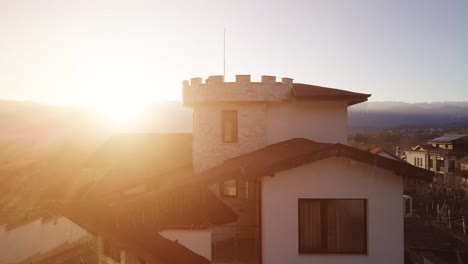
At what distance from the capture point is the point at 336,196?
1218cm

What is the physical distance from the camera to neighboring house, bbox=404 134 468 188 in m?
53.4

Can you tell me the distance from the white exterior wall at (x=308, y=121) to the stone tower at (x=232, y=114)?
1.51 ft

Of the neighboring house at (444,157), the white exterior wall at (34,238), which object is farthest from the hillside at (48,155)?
the neighboring house at (444,157)

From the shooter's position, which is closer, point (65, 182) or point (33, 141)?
point (65, 182)

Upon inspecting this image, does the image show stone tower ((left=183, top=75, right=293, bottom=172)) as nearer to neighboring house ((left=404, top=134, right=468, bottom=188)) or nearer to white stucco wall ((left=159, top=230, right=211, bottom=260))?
white stucco wall ((left=159, top=230, right=211, bottom=260))

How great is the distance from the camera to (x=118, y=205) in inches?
597

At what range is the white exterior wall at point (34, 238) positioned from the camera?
19922 millimetres

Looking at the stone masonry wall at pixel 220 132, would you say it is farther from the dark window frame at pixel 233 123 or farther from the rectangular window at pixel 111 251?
the rectangular window at pixel 111 251

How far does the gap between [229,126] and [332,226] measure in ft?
30.2

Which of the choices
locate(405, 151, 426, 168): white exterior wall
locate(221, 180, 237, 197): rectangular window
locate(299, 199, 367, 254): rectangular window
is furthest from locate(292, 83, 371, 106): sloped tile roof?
locate(405, 151, 426, 168): white exterior wall

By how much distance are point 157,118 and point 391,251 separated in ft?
233

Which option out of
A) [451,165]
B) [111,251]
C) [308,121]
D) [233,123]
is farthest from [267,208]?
[451,165]

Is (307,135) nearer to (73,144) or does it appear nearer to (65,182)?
(65,182)

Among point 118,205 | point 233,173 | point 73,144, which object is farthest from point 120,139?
point 73,144
